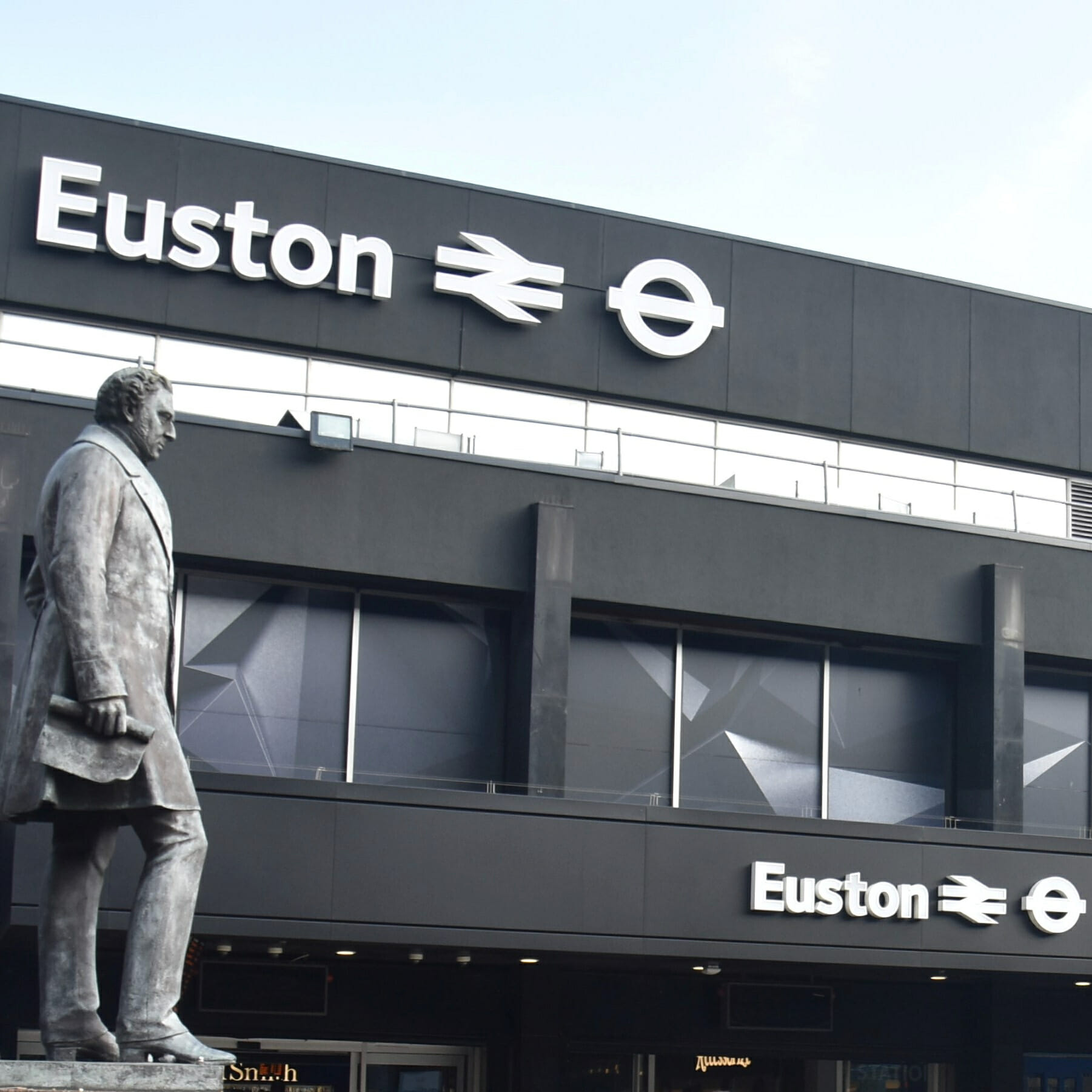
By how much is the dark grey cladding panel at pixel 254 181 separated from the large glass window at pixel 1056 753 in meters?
10.7

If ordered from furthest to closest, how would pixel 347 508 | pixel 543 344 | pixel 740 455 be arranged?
pixel 740 455, pixel 543 344, pixel 347 508

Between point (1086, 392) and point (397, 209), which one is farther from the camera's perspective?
point (1086, 392)

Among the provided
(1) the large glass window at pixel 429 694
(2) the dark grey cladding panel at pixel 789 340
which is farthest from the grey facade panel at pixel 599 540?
(2) the dark grey cladding panel at pixel 789 340

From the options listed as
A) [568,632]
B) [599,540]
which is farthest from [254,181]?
[568,632]

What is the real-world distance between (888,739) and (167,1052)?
15509mm

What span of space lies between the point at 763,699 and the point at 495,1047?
5.10 m

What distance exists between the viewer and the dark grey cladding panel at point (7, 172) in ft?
66.7

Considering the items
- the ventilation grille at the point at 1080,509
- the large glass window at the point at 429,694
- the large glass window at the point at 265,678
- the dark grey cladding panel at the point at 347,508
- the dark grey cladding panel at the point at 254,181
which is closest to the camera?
the dark grey cladding panel at the point at 347,508

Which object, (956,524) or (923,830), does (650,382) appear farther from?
(923,830)

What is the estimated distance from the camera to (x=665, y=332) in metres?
23.0

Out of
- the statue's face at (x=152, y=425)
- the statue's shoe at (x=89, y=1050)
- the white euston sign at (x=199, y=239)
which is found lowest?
the statue's shoe at (x=89, y=1050)

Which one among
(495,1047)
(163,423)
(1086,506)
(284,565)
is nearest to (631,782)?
(495,1047)

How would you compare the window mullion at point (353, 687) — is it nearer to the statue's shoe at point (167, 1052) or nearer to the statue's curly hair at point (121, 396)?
the statue's curly hair at point (121, 396)

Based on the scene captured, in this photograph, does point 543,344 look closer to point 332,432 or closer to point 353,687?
point 332,432
